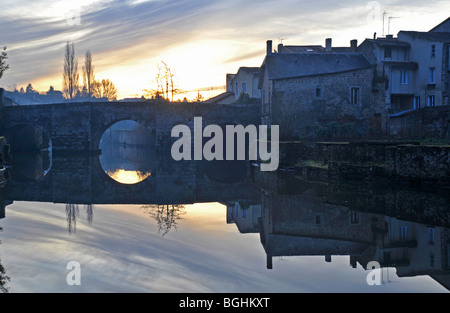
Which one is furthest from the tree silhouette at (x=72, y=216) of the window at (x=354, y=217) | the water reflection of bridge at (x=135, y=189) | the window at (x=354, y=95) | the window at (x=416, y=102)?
the window at (x=416, y=102)

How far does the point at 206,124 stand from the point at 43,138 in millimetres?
23269

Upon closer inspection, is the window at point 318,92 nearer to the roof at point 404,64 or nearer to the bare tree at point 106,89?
the roof at point 404,64

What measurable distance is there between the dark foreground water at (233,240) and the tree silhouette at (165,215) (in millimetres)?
29

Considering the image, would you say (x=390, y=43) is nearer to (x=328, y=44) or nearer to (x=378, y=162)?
(x=328, y=44)

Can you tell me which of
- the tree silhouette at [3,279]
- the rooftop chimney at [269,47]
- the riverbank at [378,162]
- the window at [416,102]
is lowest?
the tree silhouette at [3,279]

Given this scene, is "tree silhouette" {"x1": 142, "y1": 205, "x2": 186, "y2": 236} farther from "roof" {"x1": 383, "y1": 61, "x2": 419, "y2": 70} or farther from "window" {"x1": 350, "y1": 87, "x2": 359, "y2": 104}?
"roof" {"x1": 383, "y1": 61, "x2": 419, "y2": 70}

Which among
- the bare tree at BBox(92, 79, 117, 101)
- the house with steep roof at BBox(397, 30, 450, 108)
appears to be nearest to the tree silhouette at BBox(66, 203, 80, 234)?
the house with steep roof at BBox(397, 30, 450, 108)

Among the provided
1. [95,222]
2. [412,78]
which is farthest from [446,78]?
[95,222]

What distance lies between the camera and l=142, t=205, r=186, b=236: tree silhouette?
414 inches

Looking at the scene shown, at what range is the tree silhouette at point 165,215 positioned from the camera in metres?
10.5

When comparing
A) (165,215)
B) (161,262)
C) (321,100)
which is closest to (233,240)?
(161,262)

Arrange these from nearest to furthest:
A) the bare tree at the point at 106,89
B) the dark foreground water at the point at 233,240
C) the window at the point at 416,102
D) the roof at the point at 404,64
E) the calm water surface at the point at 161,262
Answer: the calm water surface at the point at 161,262, the dark foreground water at the point at 233,240, the roof at the point at 404,64, the window at the point at 416,102, the bare tree at the point at 106,89

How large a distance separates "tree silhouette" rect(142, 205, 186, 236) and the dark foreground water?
0.03m
